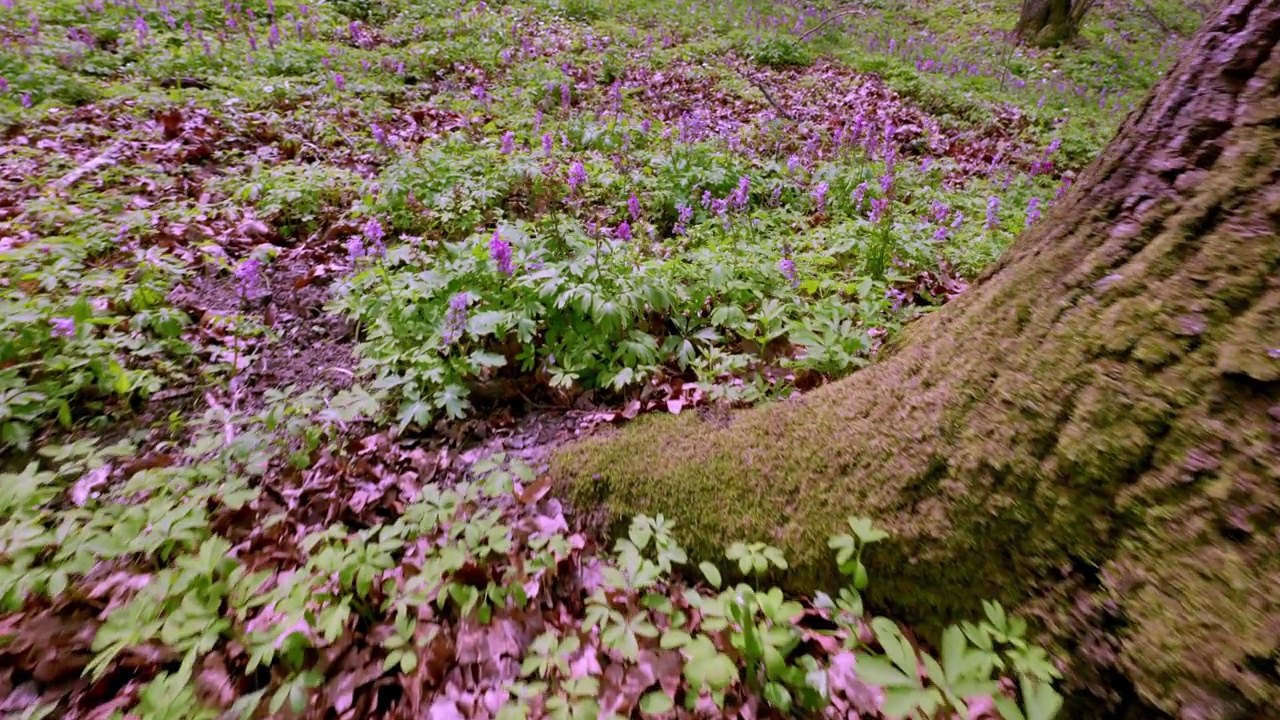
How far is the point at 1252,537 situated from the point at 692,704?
4.17 ft

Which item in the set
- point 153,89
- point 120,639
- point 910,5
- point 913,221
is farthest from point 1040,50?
point 120,639

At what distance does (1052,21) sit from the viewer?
1141 cm

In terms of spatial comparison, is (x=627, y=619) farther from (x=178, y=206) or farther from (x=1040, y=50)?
(x=1040, y=50)

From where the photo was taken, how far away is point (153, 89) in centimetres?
607

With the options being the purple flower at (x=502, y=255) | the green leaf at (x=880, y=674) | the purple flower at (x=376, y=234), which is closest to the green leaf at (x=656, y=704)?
the green leaf at (x=880, y=674)

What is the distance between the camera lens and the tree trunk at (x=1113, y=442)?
1.15 m

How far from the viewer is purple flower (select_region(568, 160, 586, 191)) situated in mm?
4238

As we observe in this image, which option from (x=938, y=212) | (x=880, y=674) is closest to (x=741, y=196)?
(x=938, y=212)

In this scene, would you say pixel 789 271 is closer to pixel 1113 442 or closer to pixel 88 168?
pixel 1113 442

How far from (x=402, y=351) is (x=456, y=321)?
33 cm

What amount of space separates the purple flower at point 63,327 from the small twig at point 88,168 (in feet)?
6.84

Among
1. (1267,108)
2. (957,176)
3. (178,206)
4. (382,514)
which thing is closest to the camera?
(1267,108)

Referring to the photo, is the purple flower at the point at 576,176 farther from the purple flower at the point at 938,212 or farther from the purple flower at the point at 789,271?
the purple flower at the point at 938,212

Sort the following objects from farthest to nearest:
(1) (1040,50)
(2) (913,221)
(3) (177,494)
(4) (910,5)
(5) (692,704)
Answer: (4) (910,5) < (1) (1040,50) < (2) (913,221) < (3) (177,494) < (5) (692,704)
